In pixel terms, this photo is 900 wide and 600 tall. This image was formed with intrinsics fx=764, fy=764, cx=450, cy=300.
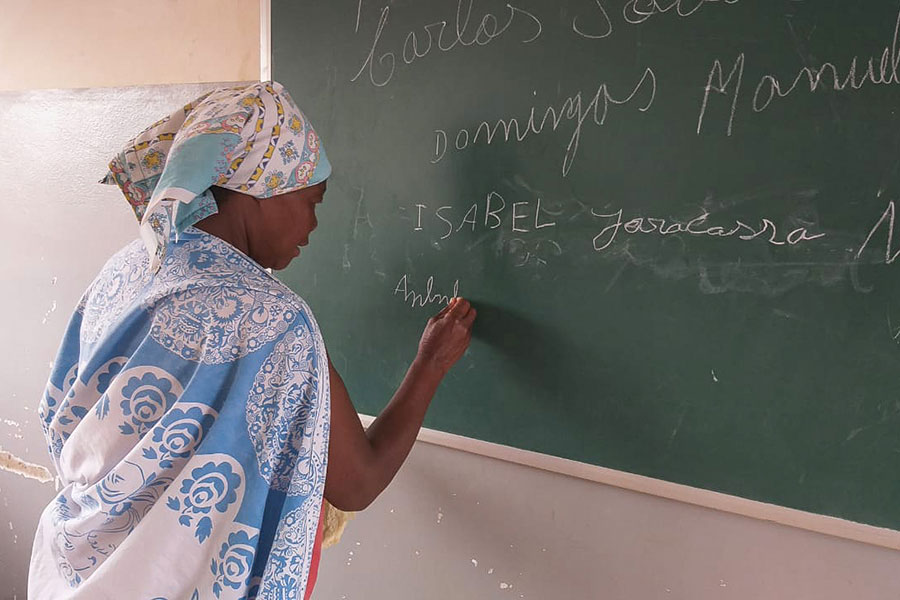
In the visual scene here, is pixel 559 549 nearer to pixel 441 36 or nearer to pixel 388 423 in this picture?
pixel 388 423

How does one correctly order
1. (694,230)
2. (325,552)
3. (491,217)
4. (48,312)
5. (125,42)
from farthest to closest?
(48,312) < (125,42) < (325,552) < (491,217) < (694,230)

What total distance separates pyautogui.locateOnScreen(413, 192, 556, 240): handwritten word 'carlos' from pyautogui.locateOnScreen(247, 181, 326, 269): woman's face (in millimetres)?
300

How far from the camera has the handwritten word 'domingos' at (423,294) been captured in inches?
66.7

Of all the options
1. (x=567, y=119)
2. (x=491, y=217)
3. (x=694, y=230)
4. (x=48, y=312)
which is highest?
(x=567, y=119)

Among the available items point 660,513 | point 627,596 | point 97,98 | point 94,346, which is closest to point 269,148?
point 94,346

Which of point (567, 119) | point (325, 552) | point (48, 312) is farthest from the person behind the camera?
point (48, 312)

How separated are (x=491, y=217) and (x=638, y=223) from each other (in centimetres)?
32

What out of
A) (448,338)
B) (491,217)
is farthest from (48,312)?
(491,217)

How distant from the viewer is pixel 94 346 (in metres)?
1.35

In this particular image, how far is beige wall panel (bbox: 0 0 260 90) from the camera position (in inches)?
83.8

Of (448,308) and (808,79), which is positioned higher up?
(808,79)

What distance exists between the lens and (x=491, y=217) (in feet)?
5.26

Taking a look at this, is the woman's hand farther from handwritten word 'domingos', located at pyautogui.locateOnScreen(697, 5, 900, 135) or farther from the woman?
handwritten word 'domingos', located at pyautogui.locateOnScreen(697, 5, 900, 135)

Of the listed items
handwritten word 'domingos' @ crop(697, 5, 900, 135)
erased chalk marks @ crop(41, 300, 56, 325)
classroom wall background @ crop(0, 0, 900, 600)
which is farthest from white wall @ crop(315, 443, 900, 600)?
erased chalk marks @ crop(41, 300, 56, 325)
